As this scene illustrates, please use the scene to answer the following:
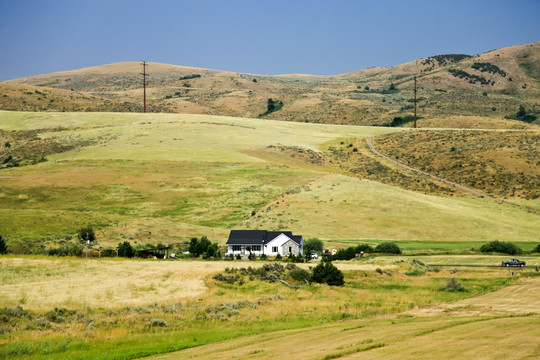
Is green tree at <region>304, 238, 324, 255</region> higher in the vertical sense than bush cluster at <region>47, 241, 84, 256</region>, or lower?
lower

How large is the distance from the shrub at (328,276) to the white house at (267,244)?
25.3 meters

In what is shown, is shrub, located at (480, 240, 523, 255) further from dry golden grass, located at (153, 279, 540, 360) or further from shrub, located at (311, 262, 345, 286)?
dry golden grass, located at (153, 279, 540, 360)

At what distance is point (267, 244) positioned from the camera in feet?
239

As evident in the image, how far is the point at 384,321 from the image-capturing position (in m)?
31.7

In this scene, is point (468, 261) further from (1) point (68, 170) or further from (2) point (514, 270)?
(1) point (68, 170)

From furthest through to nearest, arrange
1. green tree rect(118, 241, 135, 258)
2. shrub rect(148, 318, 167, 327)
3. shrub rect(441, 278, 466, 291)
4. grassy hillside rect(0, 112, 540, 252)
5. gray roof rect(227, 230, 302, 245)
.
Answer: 1. grassy hillside rect(0, 112, 540, 252)
2. gray roof rect(227, 230, 302, 245)
3. green tree rect(118, 241, 135, 258)
4. shrub rect(441, 278, 466, 291)
5. shrub rect(148, 318, 167, 327)

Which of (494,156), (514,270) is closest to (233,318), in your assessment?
(514,270)

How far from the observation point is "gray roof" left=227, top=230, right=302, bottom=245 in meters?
72.1

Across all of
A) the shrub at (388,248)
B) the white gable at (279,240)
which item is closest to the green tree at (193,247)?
the white gable at (279,240)

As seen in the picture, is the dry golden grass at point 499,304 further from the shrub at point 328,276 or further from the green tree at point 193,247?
the green tree at point 193,247

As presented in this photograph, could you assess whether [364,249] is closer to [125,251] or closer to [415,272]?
[415,272]

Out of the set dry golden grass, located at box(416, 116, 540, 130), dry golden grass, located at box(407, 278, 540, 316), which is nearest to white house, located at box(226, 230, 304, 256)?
dry golden grass, located at box(407, 278, 540, 316)

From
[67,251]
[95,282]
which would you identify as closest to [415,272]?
[95,282]

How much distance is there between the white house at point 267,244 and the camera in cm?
7175
